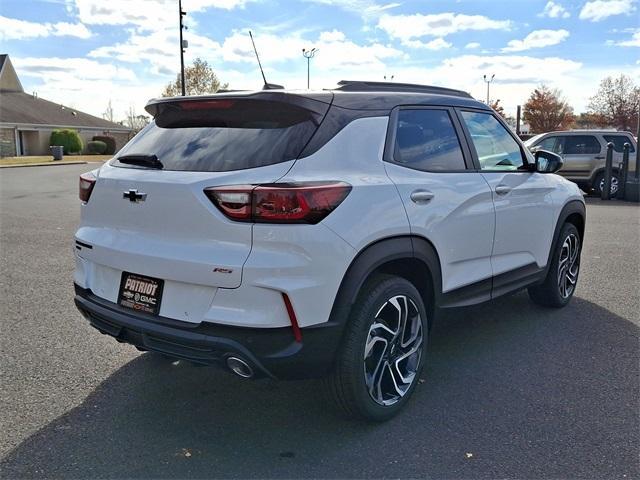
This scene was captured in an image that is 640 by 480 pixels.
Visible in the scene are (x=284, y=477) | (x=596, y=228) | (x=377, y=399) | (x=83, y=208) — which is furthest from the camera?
(x=596, y=228)

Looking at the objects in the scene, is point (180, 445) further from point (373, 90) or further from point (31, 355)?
point (373, 90)

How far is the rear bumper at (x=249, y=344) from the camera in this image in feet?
9.11

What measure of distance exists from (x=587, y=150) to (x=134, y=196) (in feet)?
50.1

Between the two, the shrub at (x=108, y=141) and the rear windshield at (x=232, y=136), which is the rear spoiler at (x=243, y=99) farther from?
the shrub at (x=108, y=141)

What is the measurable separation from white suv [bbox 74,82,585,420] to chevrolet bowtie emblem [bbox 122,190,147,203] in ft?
0.05

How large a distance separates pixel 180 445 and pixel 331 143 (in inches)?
68.4

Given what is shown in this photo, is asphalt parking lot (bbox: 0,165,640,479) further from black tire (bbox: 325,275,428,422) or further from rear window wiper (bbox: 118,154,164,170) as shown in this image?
rear window wiper (bbox: 118,154,164,170)

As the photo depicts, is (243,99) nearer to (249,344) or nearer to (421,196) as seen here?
(421,196)

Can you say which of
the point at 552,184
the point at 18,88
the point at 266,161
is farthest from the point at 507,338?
the point at 18,88

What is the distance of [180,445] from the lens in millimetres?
3061

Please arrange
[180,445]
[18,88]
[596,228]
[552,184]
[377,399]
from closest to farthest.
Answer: [180,445] < [377,399] < [552,184] < [596,228] < [18,88]

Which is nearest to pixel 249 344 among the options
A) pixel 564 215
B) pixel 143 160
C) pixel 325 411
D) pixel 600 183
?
pixel 325 411

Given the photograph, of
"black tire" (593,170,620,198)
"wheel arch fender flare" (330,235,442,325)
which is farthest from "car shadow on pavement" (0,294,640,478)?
"black tire" (593,170,620,198)

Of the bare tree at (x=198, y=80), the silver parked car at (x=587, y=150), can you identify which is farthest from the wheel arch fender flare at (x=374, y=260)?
the bare tree at (x=198, y=80)
